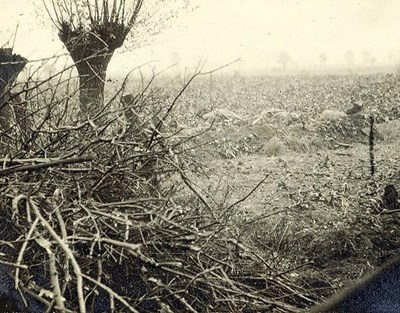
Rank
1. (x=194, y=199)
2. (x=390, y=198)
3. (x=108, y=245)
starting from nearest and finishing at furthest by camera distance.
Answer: (x=108, y=245), (x=194, y=199), (x=390, y=198)

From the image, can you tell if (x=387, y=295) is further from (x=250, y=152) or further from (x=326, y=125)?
(x=326, y=125)

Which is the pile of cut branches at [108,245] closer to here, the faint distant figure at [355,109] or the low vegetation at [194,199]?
the low vegetation at [194,199]

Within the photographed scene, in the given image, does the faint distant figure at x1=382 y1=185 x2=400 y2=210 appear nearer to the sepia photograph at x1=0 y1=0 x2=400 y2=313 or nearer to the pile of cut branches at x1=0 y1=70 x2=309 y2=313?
the sepia photograph at x1=0 y1=0 x2=400 y2=313

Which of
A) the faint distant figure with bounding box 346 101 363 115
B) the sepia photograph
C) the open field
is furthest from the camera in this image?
the faint distant figure with bounding box 346 101 363 115

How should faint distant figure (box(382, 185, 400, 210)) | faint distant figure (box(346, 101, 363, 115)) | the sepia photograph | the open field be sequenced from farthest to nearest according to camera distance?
faint distant figure (box(346, 101, 363, 115)) < faint distant figure (box(382, 185, 400, 210)) < the open field < the sepia photograph

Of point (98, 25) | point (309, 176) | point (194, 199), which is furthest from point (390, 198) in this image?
point (98, 25)

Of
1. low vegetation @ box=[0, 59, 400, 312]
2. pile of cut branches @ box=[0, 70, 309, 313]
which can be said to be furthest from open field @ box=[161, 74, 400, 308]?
pile of cut branches @ box=[0, 70, 309, 313]

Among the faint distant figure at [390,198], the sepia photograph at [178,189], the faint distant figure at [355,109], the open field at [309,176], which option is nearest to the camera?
the sepia photograph at [178,189]

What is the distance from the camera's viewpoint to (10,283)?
2.44 metres

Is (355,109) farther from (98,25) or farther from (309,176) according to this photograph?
(98,25)

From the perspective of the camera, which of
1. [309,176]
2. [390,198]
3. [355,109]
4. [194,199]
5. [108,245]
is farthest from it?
[355,109]

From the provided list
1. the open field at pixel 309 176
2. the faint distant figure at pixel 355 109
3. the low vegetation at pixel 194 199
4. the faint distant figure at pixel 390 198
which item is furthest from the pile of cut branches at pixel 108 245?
the faint distant figure at pixel 355 109

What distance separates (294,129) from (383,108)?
2.29 meters

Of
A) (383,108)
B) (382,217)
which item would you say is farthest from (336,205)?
(383,108)
